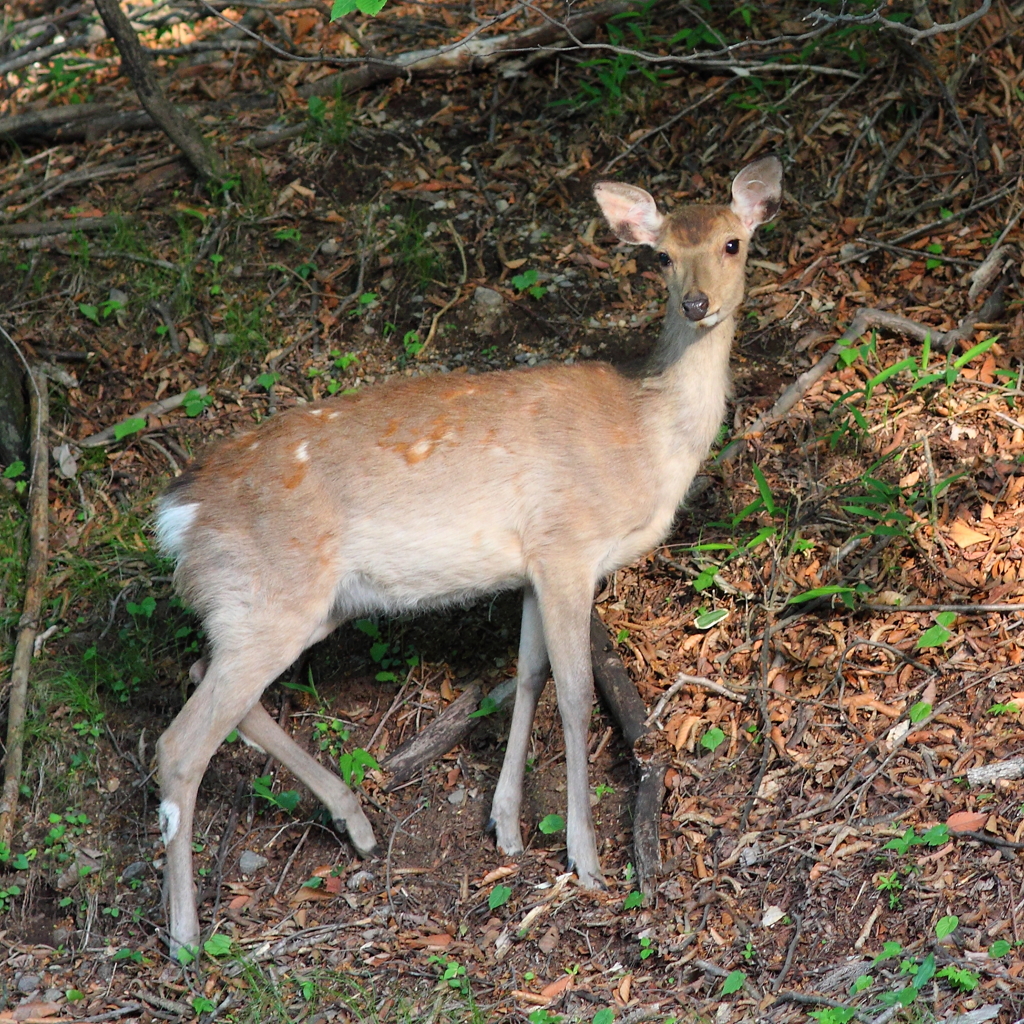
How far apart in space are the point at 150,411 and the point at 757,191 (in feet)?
10.8

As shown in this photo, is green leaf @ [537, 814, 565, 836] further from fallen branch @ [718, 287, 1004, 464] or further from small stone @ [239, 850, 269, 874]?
fallen branch @ [718, 287, 1004, 464]

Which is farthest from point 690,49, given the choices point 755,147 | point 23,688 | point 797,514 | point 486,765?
point 23,688

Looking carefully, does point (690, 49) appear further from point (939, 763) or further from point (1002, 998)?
point (1002, 998)

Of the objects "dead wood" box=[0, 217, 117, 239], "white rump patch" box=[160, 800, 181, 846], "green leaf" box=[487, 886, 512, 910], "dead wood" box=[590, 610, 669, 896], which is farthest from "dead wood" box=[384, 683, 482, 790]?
"dead wood" box=[0, 217, 117, 239]

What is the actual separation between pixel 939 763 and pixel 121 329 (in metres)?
4.78

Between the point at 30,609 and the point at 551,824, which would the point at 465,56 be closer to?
the point at 30,609

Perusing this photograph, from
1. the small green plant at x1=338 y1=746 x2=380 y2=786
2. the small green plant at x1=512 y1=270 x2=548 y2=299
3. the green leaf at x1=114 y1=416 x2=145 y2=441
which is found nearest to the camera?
the small green plant at x1=338 y1=746 x2=380 y2=786

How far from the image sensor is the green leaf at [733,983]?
404cm

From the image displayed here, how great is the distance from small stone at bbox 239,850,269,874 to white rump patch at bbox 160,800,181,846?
467 mm

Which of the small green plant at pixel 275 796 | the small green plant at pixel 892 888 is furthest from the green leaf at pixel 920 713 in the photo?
the small green plant at pixel 275 796

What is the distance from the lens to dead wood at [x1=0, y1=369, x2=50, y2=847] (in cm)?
529

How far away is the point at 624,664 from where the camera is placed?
550cm

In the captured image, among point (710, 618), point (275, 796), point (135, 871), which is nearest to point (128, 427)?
point (275, 796)

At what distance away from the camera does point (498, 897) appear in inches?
185
